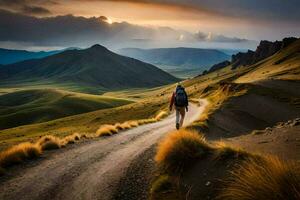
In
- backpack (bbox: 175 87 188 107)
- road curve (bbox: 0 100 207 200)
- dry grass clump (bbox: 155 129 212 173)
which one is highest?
backpack (bbox: 175 87 188 107)

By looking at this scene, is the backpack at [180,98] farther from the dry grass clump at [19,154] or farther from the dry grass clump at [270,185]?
the dry grass clump at [270,185]

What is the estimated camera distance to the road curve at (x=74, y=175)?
13.3 metres

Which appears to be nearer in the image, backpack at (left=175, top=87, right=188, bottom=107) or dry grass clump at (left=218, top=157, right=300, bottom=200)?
dry grass clump at (left=218, top=157, right=300, bottom=200)

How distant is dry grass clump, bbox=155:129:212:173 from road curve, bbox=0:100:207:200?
208 centimetres

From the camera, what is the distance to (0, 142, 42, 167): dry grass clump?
18.1m

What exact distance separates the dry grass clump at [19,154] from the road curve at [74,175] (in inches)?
34.2

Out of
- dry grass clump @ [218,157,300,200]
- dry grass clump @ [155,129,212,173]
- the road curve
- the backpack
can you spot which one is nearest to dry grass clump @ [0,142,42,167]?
the road curve

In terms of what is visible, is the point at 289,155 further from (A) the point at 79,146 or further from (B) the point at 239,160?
(A) the point at 79,146

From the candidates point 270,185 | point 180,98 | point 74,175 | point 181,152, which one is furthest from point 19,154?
point 270,185

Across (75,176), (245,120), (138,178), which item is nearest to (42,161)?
(75,176)

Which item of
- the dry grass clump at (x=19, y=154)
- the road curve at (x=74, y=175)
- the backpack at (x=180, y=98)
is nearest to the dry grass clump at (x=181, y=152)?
the road curve at (x=74, y=175)

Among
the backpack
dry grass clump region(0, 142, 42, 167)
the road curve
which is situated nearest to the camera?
the road curve

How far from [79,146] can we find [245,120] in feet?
104

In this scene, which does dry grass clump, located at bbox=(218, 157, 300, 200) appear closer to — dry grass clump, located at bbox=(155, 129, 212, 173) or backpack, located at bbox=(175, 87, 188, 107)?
dry grass clump, located at bbox=(155, 129, 212, 173)
